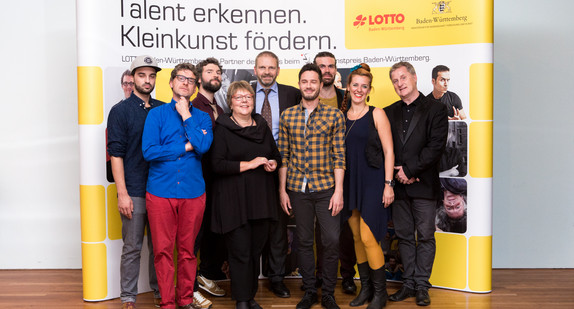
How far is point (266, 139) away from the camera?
136 inches

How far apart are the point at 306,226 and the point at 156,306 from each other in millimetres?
1334

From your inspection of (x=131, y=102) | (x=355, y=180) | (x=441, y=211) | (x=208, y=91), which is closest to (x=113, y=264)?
(x=131, y=102)

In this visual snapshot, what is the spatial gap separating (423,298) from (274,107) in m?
1.91

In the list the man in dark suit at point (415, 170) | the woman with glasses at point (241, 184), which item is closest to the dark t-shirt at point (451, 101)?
the man in dark suit at point (415, 170)

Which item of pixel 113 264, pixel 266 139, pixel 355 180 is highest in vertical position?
pixel 266 139

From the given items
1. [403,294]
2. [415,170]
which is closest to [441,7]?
[415,170]

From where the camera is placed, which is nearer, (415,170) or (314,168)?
(314,168)

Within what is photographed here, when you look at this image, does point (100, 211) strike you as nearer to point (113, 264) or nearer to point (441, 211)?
point (113, 264)

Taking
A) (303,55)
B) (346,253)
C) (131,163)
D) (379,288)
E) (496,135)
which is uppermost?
(303,55)

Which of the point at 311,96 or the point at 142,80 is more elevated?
the point at 142,80

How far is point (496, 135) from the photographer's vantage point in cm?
492

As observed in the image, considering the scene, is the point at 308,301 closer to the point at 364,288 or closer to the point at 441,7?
the point at 364,288

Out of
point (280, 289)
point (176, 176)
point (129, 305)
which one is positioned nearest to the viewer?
point (176, 176)

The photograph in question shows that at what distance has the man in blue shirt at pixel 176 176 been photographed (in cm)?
325
